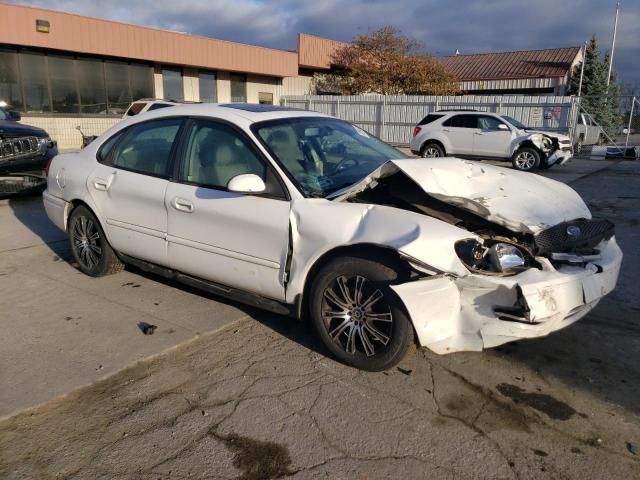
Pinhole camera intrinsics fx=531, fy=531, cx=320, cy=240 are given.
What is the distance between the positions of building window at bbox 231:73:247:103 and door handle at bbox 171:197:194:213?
895 inches

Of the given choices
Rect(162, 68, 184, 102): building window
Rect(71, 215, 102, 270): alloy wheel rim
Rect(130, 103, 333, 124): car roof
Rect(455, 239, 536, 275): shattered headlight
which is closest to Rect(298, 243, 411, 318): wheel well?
Rect(455, 239, 536, 275): shattered headlight

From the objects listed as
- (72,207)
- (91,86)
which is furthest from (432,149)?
(72,207)

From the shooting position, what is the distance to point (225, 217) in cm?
382

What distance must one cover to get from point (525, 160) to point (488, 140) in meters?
1.24

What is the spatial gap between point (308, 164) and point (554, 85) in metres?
34.7

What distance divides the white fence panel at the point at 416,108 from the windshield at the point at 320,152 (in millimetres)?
16626

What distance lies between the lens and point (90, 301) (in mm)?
4605

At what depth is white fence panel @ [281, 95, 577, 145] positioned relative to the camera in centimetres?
2069

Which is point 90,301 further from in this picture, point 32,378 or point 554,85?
point 554,85

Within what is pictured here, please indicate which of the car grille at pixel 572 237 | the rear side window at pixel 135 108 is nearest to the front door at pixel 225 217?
the car grille at pixel 572 237

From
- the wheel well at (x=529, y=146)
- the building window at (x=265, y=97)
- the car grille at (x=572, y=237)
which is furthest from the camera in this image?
the building window at (x=265, y=97)

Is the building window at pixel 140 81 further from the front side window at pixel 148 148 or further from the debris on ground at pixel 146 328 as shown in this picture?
the debris on ground at pixel 146 328

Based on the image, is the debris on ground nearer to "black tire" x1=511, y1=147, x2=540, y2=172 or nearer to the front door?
the front door

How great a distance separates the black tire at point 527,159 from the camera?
15523 millimetres
